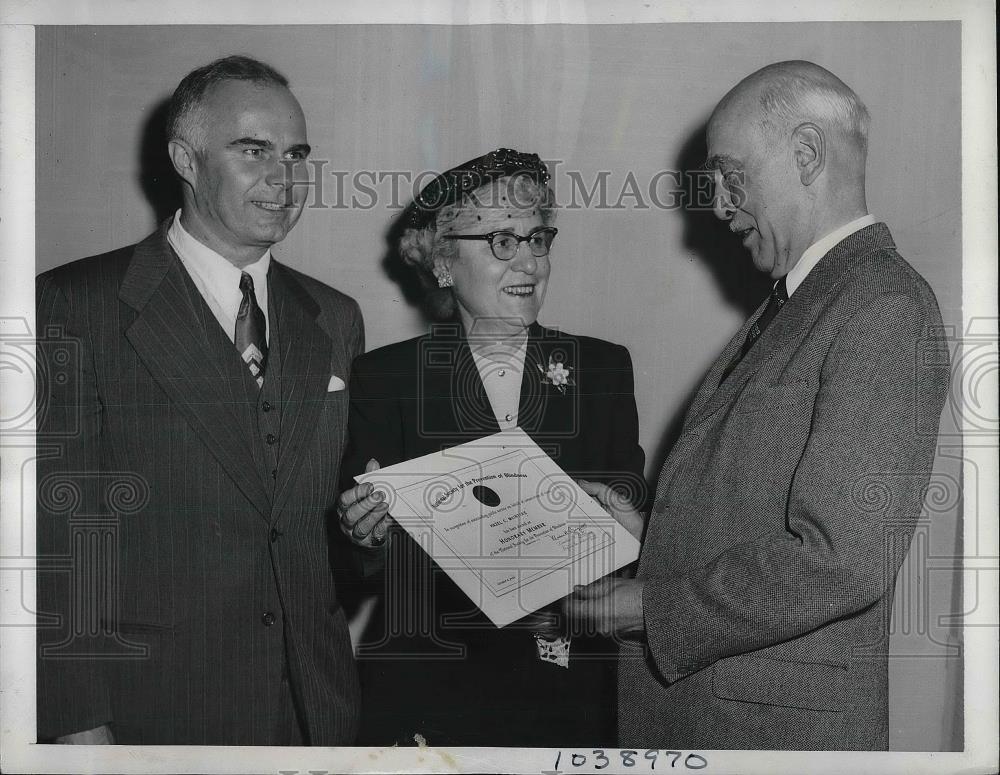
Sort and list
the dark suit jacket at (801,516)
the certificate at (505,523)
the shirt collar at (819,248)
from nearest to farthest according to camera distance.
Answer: the dark suit jacket at (801,516), the shirt collar at (819,248), the certificate at (505,523)

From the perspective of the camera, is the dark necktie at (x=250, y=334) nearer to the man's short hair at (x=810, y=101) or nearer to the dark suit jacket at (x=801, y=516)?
the dark suit jacket at (x=801, y=516)

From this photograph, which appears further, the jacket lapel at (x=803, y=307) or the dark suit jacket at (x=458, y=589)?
the dark suit jacket at (x=458, y=589)

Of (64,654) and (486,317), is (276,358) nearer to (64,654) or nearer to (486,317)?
(486,317)

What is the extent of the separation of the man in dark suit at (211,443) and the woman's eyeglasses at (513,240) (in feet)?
0.99

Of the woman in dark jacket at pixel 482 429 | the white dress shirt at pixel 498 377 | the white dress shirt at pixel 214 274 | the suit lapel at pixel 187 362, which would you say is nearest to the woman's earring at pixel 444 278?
the woman in dark jacket at pixel 482 429

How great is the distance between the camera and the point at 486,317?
1.77 meters

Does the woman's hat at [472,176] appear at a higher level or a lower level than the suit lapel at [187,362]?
higher

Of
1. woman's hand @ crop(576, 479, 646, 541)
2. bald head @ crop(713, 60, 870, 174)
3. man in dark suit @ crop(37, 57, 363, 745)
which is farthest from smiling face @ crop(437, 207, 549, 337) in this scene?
bald head @ crop(713, 60, 870, 174)

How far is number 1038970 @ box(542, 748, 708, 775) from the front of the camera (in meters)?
1.71

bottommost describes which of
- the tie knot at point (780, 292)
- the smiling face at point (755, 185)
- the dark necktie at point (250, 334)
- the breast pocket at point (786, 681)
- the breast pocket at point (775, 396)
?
the breast pocket at point (786, 681)

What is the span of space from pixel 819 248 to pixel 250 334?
1.10 meters

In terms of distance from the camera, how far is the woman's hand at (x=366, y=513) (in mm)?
1739

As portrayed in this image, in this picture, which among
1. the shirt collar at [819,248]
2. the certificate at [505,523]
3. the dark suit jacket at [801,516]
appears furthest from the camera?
the certificate at [505,523]

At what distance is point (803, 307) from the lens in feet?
5.17
